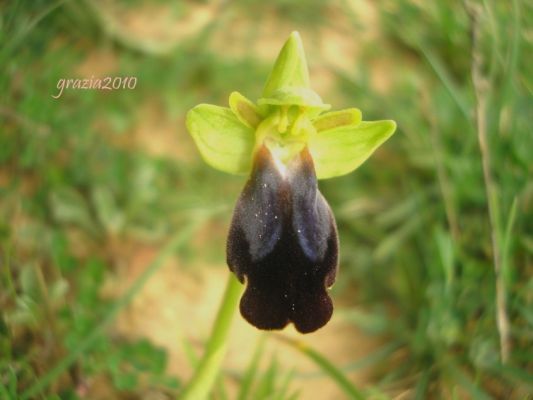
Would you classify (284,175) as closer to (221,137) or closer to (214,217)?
(221,137)

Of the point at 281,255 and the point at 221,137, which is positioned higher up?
the point at 221,137

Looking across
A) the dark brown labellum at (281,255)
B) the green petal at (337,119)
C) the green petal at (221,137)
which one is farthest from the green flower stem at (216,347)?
the green petal at (337,119)

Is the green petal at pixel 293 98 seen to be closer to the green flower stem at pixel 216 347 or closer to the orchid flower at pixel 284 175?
the orchid flower at pixel 284 175

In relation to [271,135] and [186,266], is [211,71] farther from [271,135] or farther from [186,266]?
[271,135]

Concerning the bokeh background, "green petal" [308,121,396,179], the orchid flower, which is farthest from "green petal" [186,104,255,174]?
the bokeh background

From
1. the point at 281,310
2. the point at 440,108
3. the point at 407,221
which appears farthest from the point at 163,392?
the point at 440,108

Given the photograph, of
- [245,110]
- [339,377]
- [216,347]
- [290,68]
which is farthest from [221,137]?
[339,377]

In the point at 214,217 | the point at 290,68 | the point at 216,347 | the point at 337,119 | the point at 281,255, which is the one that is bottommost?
the point at 214,217
